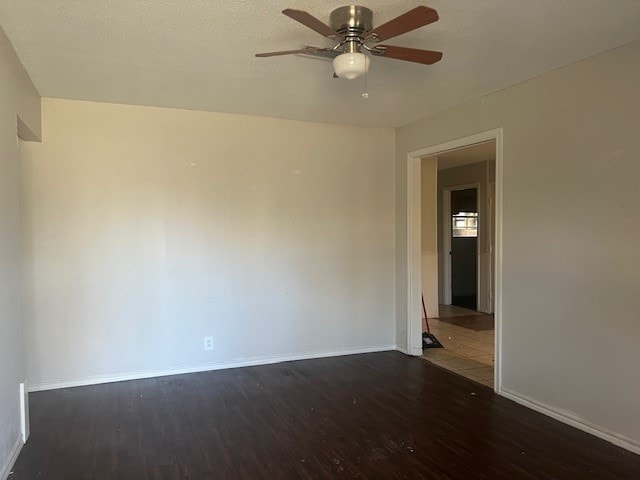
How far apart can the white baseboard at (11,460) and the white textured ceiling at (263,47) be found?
232 centimetres

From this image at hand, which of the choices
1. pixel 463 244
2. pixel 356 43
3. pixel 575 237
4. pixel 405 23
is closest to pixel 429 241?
pixel 463 244

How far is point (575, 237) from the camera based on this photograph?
3.01 meters

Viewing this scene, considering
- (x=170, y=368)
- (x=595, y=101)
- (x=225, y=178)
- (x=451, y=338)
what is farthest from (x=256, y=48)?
(x=451, y=338)

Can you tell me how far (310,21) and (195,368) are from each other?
326cm

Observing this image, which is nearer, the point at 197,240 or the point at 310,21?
the point at 310,21

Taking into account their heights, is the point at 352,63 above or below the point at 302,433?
above

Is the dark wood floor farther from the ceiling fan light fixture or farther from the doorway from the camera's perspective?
the doorway

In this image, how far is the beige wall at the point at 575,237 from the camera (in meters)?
2.71

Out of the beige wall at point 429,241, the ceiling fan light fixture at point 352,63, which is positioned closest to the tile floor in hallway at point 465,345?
the beige wall at point 429,241

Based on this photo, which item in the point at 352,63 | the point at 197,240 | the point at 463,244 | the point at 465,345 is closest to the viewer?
the point at 352,63

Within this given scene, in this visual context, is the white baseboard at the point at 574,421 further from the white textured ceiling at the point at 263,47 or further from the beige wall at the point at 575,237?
the white textured ceiling at the point at 263,47

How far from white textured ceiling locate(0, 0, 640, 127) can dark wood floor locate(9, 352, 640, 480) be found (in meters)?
2.39

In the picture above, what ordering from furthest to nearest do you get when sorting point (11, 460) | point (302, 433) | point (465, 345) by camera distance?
point (465, 345) → point (302, 433) → point (11, 460)

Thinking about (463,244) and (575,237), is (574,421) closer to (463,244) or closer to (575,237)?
(575,237)
